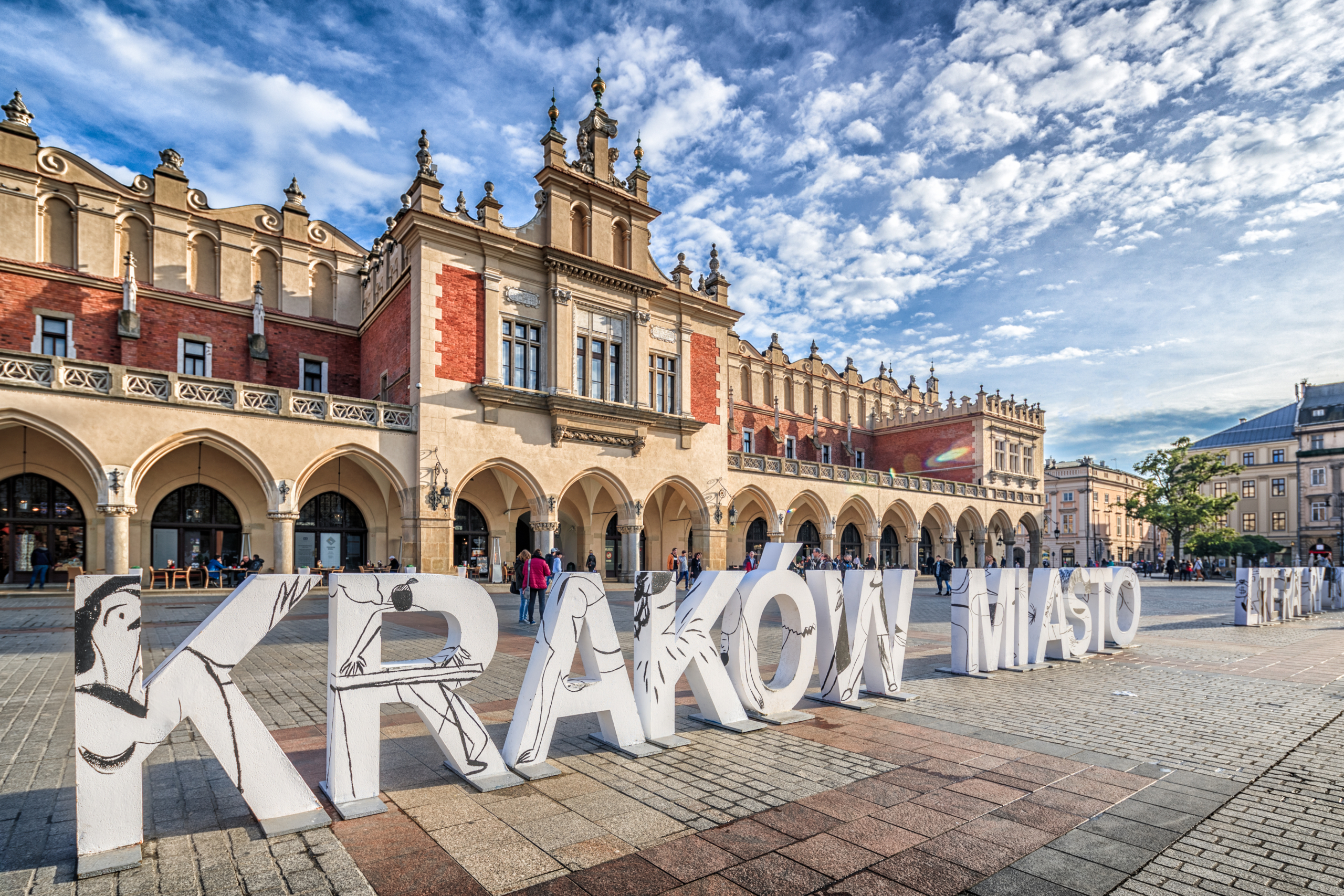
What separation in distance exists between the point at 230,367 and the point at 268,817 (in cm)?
2293

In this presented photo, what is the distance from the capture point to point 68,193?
20578mm

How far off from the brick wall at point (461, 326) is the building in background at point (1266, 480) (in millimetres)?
69056

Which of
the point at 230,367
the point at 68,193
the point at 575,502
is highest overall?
the point at 68,193

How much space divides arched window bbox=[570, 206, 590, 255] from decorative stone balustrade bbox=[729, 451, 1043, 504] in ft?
31.5

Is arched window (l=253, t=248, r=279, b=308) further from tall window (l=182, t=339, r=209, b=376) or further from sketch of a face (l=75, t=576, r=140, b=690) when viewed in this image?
sketch of a face (l=75, t=576, r=140, b=690)

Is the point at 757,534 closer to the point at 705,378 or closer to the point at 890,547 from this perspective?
the point at 705,378

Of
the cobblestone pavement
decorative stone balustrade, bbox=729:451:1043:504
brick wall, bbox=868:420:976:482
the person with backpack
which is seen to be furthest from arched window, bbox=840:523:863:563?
the cobblestone pavement

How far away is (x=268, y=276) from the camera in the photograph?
24172 mm

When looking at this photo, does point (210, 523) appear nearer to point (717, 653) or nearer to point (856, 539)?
point (717, 653)

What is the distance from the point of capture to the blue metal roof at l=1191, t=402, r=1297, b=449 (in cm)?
6844

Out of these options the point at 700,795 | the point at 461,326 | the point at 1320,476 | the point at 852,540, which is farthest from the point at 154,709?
the point at 1320,476

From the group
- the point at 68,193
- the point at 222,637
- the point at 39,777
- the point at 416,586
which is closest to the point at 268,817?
the point at 222,637

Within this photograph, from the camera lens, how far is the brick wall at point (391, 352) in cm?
2128

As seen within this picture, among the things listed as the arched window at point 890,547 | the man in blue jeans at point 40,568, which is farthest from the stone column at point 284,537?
the arched window at point 890,547
